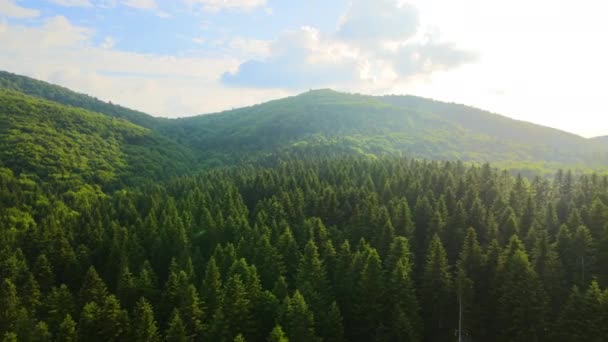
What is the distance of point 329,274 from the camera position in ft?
219

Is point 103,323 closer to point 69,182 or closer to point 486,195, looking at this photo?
point 486,195

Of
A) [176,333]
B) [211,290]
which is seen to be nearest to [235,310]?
[211,290]

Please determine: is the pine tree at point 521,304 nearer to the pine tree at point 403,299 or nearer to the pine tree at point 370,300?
the pine tree at point 403,299

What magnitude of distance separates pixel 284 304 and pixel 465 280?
979 inches

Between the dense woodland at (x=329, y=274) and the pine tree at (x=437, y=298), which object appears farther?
the pine tree at (x=437, y=298)

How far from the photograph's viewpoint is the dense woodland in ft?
171

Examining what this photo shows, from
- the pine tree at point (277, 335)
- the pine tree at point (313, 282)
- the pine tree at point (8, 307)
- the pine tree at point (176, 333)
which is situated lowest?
the pine tree at point (8, 307)

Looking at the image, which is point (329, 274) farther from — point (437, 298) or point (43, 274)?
point (43, 274)

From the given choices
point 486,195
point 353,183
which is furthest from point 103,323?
point 486,195

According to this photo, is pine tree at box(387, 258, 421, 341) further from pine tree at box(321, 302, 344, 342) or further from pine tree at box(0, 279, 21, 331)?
pine tree at box(0, 279, 21, 331)

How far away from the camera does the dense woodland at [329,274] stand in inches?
2057

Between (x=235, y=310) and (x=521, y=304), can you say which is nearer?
(x=235, y=310)

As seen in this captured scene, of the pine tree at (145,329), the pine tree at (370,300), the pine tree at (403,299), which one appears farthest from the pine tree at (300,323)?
the pine tree at (145,329)

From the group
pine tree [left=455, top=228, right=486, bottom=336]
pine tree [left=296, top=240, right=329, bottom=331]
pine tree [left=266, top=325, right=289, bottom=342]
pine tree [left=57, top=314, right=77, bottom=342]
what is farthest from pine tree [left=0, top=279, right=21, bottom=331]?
pine tree [left=455, top=228, right=486, bottom=336]
